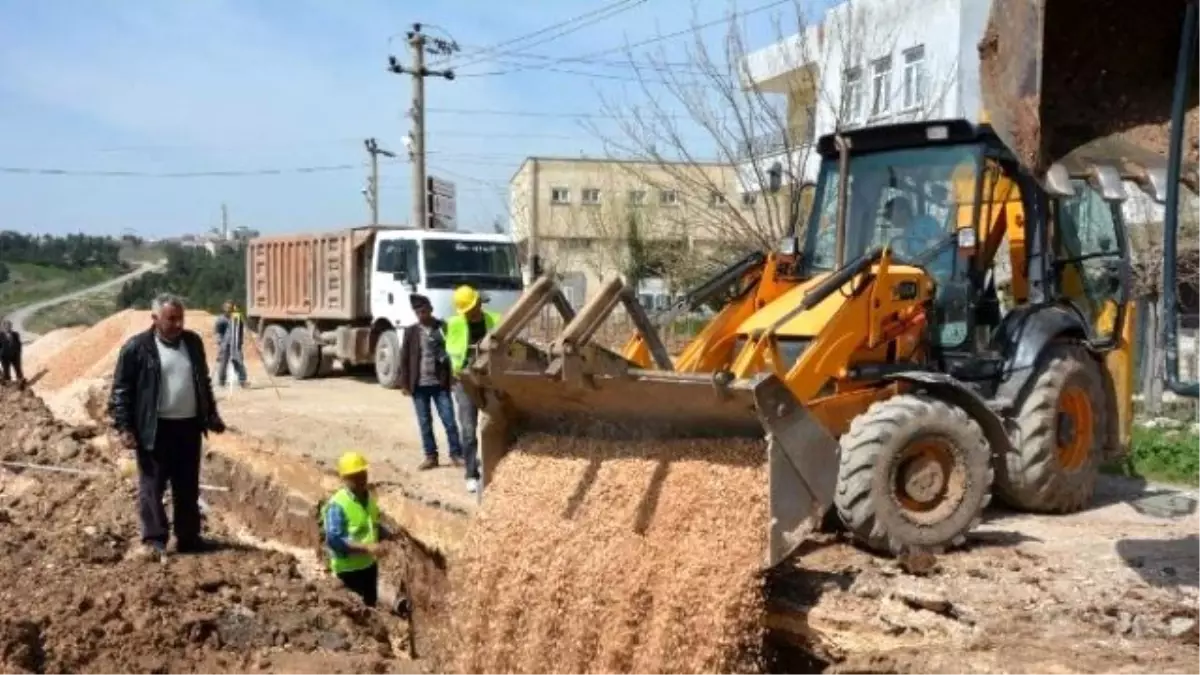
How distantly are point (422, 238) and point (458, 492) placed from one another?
8610 millimetres

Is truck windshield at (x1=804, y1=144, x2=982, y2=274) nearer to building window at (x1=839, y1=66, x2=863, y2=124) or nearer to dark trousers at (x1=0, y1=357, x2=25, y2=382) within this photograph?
building window at (x1=839, y1=66, x2=863, y2=124)

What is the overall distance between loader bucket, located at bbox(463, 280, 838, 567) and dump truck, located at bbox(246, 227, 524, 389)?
1001 cm

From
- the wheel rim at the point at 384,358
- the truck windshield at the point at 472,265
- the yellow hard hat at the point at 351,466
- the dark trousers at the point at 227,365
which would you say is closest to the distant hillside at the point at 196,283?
the dark trousers at the point at 227,365

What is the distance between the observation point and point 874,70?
59.0 feet

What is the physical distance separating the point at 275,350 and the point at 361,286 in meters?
3.35

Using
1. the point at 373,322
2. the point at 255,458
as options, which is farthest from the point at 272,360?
the point at 255,458

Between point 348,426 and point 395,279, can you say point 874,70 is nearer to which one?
point 395,279

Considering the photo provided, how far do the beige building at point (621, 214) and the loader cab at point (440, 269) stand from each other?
721mm

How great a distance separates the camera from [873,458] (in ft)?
22.0

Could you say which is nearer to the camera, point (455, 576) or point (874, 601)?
point (874, 601)

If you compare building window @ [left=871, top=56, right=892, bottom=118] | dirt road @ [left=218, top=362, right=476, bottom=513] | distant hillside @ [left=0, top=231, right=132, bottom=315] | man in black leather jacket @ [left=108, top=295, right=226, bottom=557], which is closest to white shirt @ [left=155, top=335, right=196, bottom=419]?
man in black leather jacket @ [left=108, top=295, right=226, bottom=557]

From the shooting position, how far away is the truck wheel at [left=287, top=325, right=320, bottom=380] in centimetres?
2053

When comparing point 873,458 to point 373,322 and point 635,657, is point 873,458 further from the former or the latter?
point 373,322

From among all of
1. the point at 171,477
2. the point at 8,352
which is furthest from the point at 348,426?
the point at 8,352
